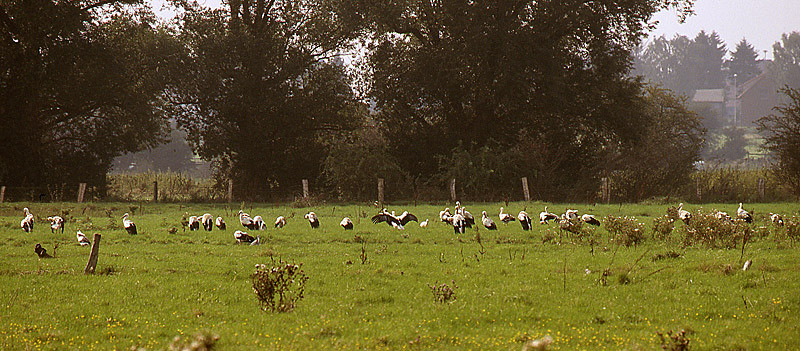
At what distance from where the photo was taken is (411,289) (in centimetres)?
1401

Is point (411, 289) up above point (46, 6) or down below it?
below

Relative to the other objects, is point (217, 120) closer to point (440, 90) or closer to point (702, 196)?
point (440, 90)

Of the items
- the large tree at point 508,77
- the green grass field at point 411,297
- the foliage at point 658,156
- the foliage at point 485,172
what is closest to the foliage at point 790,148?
the foliage at point 658,156

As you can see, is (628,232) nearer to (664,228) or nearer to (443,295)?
(664,228)

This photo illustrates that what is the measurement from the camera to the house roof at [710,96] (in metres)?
166

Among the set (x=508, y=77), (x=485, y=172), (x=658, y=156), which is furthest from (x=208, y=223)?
(x=658, y=156)

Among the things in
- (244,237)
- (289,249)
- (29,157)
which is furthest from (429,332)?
(29,157)

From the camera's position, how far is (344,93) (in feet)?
179

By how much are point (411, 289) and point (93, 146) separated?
4313 cm

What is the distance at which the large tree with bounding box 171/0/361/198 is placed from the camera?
50938mm

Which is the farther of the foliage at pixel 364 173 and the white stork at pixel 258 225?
the foliage at pixel 364 173

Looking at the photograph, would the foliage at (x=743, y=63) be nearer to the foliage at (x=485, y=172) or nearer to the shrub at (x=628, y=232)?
the foliage at (x=485, y=172)

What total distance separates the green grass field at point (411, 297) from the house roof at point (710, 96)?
515 feet

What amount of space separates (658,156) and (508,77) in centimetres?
1968
